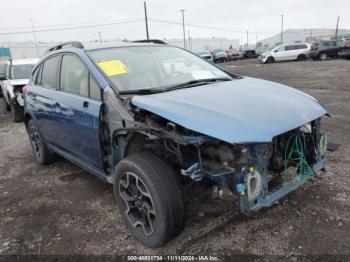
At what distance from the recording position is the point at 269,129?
233 cm

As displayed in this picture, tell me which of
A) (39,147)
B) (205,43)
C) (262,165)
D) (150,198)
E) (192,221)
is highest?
(205,43)

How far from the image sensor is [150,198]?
8.44 ft

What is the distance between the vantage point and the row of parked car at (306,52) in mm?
26594

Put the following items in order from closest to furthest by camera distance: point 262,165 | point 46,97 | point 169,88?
1. point 262,165
2. point 169,88
3. point 46,97

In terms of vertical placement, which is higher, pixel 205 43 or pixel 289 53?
pixel 205 43

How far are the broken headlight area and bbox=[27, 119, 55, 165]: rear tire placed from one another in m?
3.01

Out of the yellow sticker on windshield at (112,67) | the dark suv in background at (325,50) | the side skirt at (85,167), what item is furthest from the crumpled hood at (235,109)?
the dark suv in background at (325,50)

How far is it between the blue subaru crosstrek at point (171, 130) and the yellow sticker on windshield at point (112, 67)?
1 cm

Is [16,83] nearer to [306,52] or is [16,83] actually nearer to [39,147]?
[39,147]

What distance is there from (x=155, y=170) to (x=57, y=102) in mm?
1906

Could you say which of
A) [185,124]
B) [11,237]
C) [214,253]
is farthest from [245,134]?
[11,237]

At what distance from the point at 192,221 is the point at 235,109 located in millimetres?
1263

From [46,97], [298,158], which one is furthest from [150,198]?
[46,97]

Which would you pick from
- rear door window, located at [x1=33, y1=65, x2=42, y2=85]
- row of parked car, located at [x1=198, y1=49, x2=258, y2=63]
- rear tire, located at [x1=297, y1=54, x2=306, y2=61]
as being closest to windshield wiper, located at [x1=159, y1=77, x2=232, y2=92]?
rear door window, located at [x1=33, y1=65, x2=42, y2=85]
